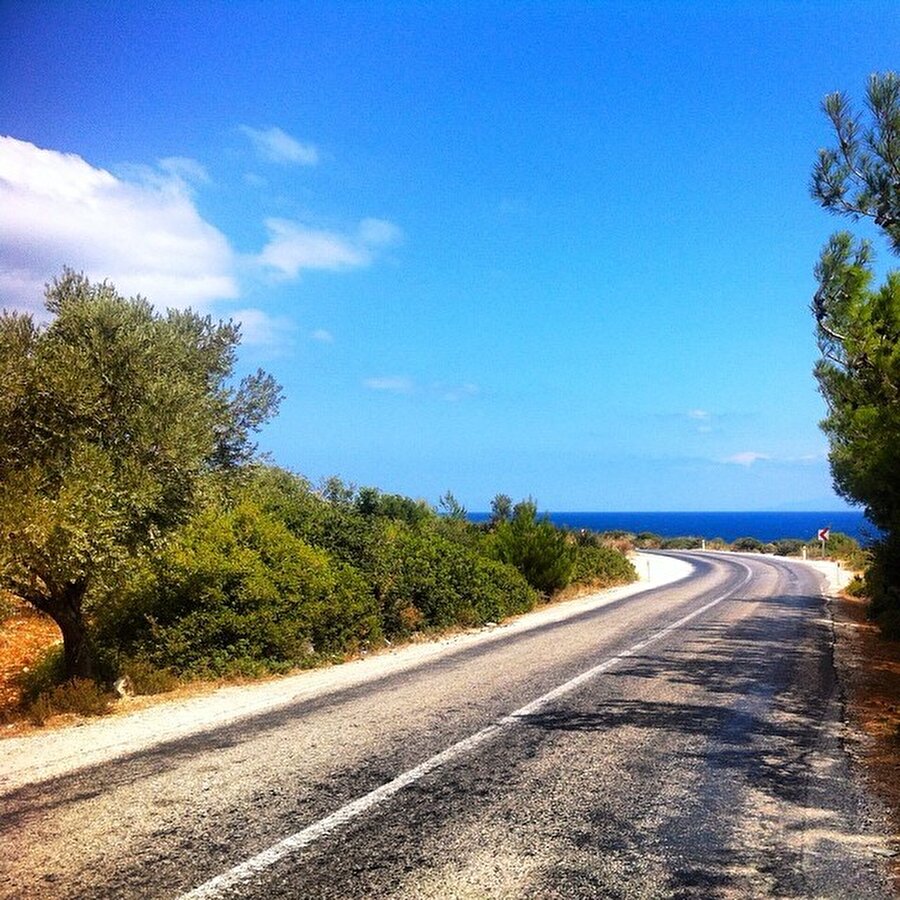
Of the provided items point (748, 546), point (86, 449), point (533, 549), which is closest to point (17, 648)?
point (86, 449)

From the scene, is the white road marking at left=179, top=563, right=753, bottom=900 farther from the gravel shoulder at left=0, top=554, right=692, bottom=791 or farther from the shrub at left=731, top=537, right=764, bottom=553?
the shrub at left=731, top=537, right=764, bottom=553

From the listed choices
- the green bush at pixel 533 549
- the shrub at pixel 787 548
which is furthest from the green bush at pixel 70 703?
the shrub at pixel 787 548

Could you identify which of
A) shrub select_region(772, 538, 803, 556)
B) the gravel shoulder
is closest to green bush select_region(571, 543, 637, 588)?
the gravel shoulder

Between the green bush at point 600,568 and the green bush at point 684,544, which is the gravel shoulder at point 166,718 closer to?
the green bush at point 600,568

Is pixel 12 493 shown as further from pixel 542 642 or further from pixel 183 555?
pixel 542 642

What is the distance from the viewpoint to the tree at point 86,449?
8242 mm

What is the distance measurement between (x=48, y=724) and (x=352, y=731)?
368 centimetres

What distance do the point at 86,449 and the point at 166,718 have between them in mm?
3337

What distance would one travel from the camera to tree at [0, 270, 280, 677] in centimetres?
824

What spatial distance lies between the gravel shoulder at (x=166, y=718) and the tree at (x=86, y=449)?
173 cm

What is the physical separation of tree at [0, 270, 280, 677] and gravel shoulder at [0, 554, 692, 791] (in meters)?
1.73

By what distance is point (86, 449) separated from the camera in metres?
8.87

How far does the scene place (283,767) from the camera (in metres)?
6.23

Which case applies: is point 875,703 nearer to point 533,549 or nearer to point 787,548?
point 533,549
